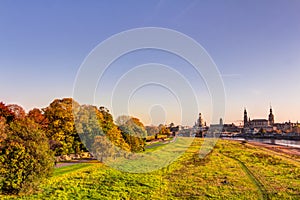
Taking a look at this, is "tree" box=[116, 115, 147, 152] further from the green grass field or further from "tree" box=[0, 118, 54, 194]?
"tree" box=[0, 118, 54, 194]

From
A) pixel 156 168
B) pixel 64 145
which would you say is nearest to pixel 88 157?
pixel 64 145

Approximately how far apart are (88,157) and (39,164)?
50.0 ft

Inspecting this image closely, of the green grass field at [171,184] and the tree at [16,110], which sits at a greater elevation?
the tree at [16,110]

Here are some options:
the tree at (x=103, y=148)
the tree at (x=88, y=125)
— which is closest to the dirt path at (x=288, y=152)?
the tree at (x=103, y=148)

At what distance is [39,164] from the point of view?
517 inches

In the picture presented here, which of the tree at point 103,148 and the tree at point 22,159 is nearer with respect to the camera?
the tree at point 22,159

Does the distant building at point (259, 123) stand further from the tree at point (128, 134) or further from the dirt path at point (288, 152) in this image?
the tree at point (128, 134)

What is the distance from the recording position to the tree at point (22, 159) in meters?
12.5

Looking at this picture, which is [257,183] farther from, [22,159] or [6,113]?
[6,113]

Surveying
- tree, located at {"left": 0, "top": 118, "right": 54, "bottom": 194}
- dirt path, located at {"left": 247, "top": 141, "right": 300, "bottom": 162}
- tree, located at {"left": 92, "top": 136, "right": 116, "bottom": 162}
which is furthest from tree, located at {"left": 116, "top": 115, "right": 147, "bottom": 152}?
dirt path, located at {"left": 247, "top": 141, "right": 300, "bottom": 162}

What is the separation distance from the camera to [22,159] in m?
12.7

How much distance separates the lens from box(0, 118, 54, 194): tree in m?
12.5

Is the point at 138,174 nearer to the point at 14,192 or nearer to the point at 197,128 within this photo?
the point at 14,192

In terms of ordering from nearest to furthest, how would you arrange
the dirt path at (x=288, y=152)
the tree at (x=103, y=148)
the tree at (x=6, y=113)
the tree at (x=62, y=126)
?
1. the tree at (x=6, y=113)
2. the tree at (x=103, y=148)
3. the tree at (x=62, y=126)
4. the dirt path at (x=288, y=152)
